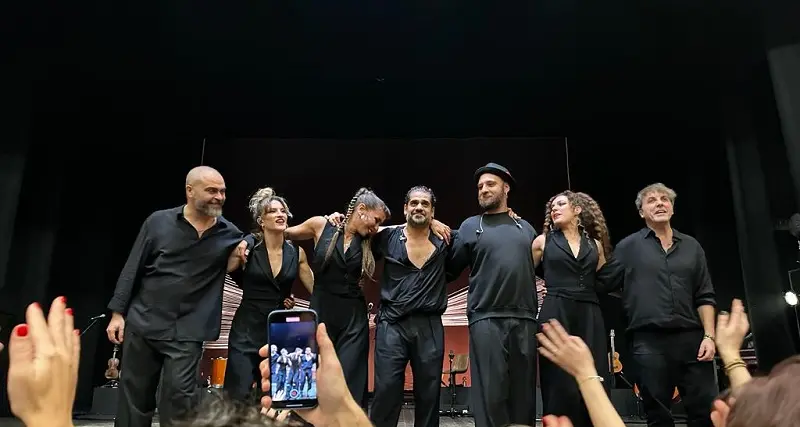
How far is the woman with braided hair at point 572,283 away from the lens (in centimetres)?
313

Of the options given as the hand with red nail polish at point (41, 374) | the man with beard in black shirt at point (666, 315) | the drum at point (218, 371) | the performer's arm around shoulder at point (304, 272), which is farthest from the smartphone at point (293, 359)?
the drum at point (218, 371)

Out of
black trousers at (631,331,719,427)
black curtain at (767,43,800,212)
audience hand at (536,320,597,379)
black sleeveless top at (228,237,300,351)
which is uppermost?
black curtain at (767,43,800,212)

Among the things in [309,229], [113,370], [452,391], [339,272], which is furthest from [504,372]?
[113,370]

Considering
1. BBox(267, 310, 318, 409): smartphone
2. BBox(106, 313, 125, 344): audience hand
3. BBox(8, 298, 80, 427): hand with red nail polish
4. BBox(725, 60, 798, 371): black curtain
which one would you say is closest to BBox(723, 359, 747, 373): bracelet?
Answer: BBox(267, 310, 318, 409): smartphone

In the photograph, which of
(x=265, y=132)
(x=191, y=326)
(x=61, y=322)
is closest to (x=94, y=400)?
(x=265, y=132)

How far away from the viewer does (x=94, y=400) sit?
734 cm

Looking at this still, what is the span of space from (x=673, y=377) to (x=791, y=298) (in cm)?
387

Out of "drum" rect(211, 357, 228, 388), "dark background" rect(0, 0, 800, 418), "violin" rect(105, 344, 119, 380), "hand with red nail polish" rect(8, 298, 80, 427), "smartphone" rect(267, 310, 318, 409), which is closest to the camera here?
"hand with red nail polish" rect(8, 298, 80, 427)

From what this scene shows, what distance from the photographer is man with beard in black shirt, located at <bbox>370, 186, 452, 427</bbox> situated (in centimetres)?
314

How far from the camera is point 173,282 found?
3.17m

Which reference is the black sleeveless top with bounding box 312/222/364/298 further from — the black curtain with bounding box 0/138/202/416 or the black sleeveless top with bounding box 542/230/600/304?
the black curtain with bounding box 0/138/202/416

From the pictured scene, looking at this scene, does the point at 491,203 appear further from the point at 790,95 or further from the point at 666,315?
the point at 790,95

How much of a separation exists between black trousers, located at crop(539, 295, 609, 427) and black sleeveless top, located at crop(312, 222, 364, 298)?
1.01 m

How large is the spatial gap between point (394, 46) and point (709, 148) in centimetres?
417
